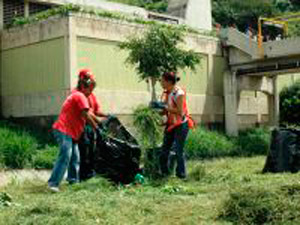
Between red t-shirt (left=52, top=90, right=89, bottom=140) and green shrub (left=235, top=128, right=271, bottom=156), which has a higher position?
red t-shirt (left=52, top=90, right=89, bottom=140)

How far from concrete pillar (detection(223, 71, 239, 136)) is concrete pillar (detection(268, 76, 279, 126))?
2407 millimetres

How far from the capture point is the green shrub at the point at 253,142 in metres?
17.5

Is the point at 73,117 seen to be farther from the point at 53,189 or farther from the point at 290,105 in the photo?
the point at 290,105

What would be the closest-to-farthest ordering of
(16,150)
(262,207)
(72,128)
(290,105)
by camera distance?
(262,207)
(72,128)
(16,150)
(290,105)

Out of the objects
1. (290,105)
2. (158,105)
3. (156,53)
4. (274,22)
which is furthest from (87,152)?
(290,105)

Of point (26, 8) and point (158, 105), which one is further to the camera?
point (26, 8)

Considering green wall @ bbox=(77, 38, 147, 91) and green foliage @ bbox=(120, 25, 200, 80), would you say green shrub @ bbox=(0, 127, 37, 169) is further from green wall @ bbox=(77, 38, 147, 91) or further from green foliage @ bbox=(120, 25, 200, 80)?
green foliage @ bbox=(120, 25, 200, 80)

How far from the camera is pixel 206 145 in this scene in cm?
1634

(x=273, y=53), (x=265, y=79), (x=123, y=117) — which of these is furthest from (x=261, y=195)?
(x=265, y=79)

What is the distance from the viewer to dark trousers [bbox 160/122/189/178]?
29.2ft

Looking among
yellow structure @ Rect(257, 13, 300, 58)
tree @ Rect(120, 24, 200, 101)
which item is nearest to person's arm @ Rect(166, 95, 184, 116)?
tree @ Rect(120, 24, 200, 101)

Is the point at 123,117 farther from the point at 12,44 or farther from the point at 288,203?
the point at 288,203

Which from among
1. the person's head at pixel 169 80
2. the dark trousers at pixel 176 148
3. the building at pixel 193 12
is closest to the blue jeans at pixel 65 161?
the dark trousers at pixel 176 148

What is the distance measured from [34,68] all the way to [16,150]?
411 cm
